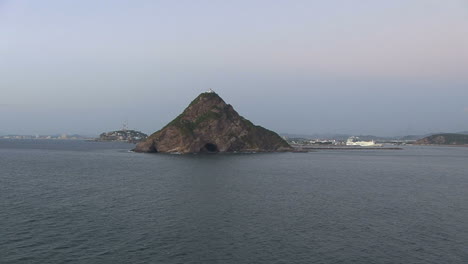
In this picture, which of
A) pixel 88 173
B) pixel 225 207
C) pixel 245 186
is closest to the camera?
pixel 225 207

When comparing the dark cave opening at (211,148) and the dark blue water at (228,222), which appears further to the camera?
the dark cave opening at (211,148)

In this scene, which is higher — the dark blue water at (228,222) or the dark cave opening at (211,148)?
the dark cave opening at (211,148)

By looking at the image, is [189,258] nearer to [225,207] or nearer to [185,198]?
[225,207]

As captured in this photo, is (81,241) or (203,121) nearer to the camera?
(81,241)

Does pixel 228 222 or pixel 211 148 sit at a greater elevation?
pixel 211 148

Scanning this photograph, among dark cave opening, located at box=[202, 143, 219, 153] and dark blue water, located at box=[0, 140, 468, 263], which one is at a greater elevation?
dark cave opening, located at box=[202, 143, 219, 153]

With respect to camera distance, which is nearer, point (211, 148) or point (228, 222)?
point (228, 222)

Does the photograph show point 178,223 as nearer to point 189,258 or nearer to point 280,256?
point 189,258

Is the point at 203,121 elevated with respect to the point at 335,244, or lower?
elevated

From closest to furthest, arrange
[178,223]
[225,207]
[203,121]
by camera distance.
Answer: [178,223], [225,207], [203,121]

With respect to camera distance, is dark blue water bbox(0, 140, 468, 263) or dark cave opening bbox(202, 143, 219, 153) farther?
dark cave opening bbox(202, 143, 219, 153)

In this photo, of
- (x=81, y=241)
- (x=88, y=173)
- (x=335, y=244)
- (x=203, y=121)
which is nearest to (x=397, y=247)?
(x=335, y=244)
